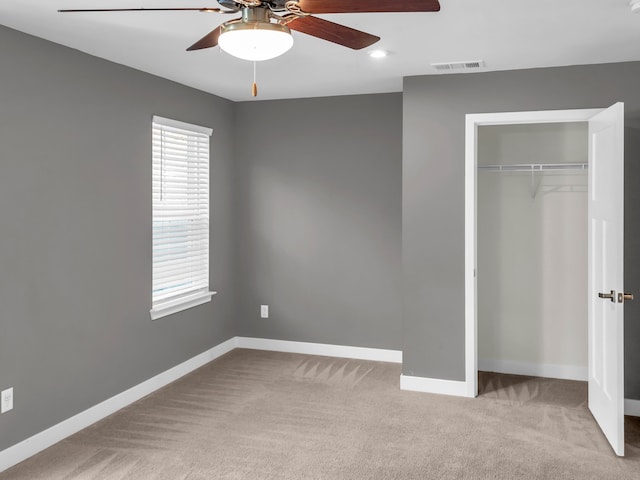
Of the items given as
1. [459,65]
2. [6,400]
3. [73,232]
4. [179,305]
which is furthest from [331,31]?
[179,305]

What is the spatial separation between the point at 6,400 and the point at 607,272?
3.54 metres

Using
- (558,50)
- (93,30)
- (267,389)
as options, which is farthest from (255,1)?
(267,389)

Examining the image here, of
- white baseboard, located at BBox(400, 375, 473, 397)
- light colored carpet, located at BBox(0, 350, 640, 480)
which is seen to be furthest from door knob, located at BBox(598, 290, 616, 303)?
white baseboard, located at BBox(400, 375, 473, 397)

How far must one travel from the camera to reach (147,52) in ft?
11.7

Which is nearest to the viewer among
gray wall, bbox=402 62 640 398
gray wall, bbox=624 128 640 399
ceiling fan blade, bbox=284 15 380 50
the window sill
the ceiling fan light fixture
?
the ceiling fan light fixture

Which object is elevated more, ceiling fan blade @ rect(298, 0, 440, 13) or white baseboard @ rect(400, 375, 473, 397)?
ceiling fan blade @ rect(298, 0, 440, 13)

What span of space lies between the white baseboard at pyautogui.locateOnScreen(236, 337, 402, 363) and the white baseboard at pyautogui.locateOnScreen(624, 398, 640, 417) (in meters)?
1.83

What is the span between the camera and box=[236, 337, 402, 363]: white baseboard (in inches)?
201

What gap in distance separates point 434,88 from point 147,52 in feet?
6.76

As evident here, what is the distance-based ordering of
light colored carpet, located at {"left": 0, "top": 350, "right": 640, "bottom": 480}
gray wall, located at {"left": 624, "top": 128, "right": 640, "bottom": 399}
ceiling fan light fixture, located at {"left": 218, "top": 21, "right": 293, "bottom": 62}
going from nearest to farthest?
ceiling fan light fixture, located at {"left": 218, "top": 21, "right": 293, "bottom": 62}, light colored carpet, located at {"left": 0, "top": 350, "right": 640, "bottom": 480}, gray wall, located at {"left": 624, "top": 128, "right": 640, "bottom": 399}

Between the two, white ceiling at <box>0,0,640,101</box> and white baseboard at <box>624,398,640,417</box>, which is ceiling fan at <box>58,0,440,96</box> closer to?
white ceiling at <box>0,0,640,101</box>

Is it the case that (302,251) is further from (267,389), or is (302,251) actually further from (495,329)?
(495,329)

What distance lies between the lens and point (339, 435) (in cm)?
349

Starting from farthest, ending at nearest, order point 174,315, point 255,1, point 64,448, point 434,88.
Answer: point 174,315, point 434,88, point 64,448, point 255,1
